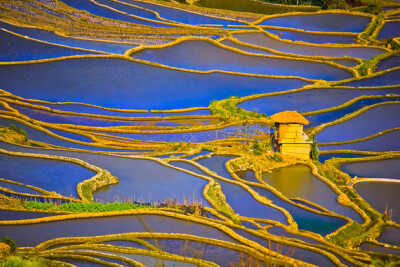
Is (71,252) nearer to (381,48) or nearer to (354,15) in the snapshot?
(381,48)

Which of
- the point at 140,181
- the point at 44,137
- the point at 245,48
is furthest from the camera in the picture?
the point at 245,48

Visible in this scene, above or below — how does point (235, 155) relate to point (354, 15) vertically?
below

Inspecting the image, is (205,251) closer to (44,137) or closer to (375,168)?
(375,168)

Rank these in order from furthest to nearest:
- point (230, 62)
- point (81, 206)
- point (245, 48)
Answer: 1. point (245, 48)
2. point (230, 62)
3. point (81, 206)

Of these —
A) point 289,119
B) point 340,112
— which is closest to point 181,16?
point 340,112

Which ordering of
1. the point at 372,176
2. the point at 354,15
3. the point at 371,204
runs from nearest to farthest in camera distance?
the point at 371,204 → the point at 372,176 → the point at 354,15

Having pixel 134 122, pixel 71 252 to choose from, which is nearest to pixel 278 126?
pixel 134 122

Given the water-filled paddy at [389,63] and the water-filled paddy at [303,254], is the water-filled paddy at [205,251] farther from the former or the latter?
the water-filled paddy at [389,63]
